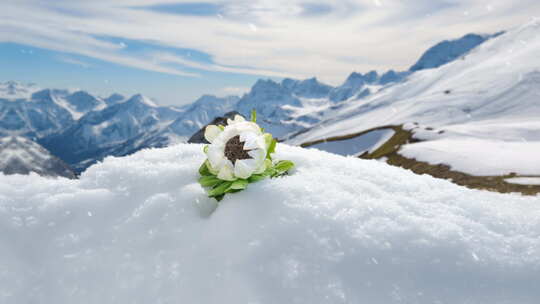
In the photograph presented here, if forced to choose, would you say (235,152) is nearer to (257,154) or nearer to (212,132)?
(257,154)

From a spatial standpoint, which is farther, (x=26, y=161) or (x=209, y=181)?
(x=26, y=161)

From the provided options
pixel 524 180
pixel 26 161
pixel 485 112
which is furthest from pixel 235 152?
pixel 485 112

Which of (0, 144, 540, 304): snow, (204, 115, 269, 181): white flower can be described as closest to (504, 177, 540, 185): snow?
(0, 144, 540, 304): snow

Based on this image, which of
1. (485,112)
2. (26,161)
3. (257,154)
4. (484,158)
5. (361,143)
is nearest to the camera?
(257,154)

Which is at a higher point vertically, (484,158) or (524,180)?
(484,158)

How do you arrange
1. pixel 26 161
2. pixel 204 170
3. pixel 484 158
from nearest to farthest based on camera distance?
pixel 204 170
pixel 26 161
pixel 484 158

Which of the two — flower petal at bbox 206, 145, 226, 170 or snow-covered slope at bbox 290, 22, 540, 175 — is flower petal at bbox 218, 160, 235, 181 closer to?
flower petal at bbox 206, 145, 226, 170

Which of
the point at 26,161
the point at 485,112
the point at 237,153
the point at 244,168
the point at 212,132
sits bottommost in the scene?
the point at 26,161
